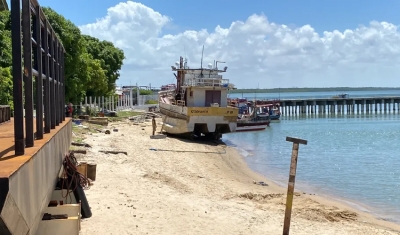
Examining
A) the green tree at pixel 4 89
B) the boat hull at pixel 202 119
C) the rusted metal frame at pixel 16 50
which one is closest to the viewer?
the rusted metal frame at pixel 16 50

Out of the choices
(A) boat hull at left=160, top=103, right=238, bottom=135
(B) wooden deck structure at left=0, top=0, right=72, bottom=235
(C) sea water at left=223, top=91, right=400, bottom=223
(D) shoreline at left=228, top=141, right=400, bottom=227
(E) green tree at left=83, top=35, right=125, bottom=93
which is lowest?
(C) sea water at left=223, top=91, right=400, bottom=223

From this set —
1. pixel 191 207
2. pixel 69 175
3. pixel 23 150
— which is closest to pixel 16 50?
pixel 23 150

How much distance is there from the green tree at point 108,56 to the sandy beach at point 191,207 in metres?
33.3

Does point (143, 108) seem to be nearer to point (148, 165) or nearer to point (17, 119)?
point (148, 165)

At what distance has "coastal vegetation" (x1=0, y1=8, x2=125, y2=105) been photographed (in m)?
14.6

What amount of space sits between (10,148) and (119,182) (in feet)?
27.3

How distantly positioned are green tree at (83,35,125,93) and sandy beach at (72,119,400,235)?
109ft

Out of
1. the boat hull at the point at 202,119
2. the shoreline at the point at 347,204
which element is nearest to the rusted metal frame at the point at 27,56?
the shoreline at the point at 347,204

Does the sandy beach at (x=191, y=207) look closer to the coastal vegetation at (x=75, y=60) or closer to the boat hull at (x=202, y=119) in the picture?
the coastal vegetation at (x=75, y=60)

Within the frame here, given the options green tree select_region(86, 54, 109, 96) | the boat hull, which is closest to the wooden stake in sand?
the boat hull

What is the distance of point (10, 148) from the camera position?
12.3ft

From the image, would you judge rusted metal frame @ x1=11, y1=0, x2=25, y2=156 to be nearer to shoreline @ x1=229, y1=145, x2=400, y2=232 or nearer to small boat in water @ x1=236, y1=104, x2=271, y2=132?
shoreline @ x1=229, y1=145, x2=400, y2=232

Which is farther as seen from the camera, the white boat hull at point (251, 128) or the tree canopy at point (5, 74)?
the white boat hull at point (251, 128)

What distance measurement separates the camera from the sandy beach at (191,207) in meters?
8.76
